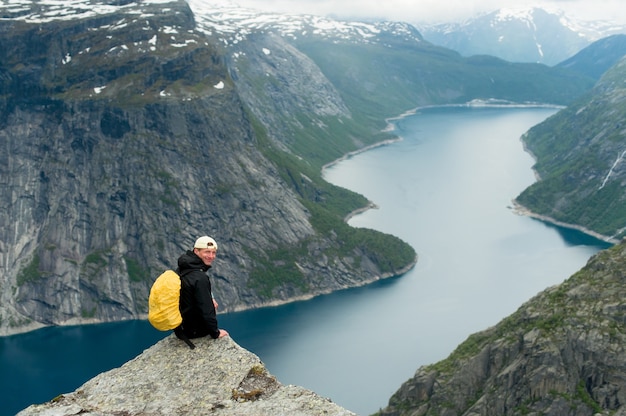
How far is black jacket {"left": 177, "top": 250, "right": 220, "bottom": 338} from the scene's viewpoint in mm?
18172

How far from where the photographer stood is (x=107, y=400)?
17172 mm

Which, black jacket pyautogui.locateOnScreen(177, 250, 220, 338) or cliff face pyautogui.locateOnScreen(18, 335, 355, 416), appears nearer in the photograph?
cliff face pyautogui.locateOnScreen(18, 335, 355, 416)

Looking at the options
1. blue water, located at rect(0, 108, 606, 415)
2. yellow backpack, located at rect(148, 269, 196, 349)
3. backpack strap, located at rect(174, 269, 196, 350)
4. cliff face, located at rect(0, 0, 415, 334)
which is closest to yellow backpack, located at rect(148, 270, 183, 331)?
yellow backpack, located at rect(148, 269, 196, 349)

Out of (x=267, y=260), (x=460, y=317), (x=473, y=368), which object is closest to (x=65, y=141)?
(x=267, y=260)

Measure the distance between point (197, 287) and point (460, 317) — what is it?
136m

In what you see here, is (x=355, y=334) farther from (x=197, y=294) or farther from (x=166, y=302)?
(x=166, y=302)

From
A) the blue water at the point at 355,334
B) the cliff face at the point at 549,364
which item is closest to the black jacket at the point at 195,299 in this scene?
the cliff face at the point at 549,364

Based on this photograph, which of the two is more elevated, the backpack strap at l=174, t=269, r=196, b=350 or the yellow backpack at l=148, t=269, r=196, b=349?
the yellow backpack at l=148, t=269, r=196, b=349

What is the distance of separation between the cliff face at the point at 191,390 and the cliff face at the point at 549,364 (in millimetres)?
63422

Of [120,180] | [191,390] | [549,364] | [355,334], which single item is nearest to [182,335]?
[191,390]

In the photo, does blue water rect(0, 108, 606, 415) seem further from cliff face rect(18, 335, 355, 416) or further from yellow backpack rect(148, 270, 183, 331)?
yellow backpack rect(148, 270, 183, 331)

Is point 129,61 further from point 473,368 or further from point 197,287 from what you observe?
point 197,287

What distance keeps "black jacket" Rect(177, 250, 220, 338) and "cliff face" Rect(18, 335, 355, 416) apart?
390mm

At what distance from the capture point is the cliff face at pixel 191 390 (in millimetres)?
16562
